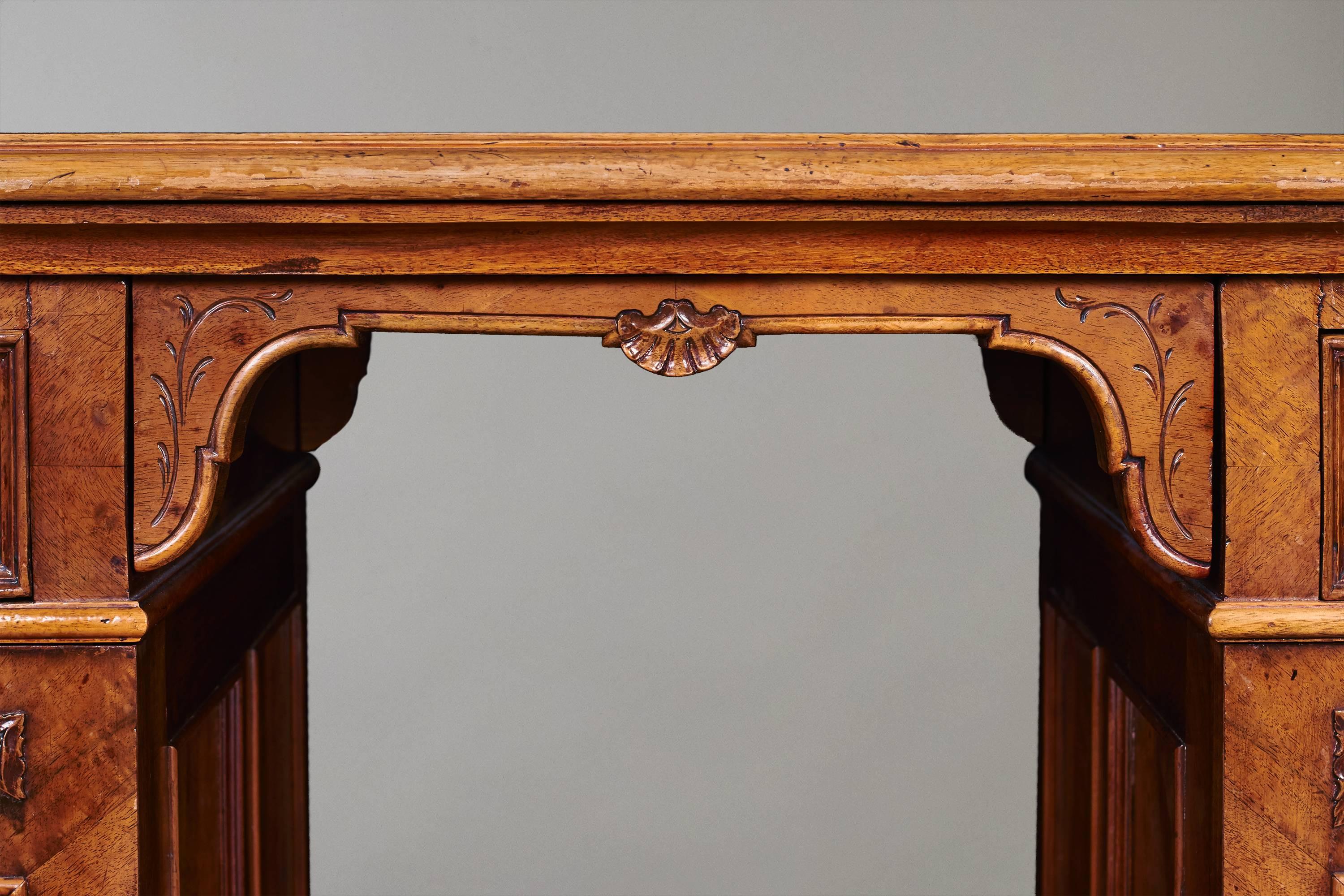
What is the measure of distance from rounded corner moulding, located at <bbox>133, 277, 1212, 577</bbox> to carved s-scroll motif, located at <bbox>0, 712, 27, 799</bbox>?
18cm

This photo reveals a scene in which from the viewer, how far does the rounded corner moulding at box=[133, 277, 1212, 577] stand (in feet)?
4.02

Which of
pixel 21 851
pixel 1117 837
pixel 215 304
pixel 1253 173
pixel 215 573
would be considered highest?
pixel 1253 173

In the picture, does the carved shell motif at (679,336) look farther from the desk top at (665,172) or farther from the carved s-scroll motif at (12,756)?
the carved s-scroll motif at (12,756)

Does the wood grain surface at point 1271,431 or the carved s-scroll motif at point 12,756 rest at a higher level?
the wood grain surface at point 1271,431

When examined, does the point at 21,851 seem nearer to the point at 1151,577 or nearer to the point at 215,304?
the point at 215,304

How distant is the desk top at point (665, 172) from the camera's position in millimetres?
1152

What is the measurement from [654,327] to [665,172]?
0.14 metres

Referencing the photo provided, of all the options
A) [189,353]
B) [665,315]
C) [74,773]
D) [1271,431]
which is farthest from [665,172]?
[74,773]

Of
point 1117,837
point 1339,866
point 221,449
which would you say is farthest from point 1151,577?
point 221,449

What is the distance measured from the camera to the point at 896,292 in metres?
1.23

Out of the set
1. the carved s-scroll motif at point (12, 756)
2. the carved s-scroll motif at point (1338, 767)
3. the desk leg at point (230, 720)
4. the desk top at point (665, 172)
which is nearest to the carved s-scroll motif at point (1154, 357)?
the desk top at point (665, 172)

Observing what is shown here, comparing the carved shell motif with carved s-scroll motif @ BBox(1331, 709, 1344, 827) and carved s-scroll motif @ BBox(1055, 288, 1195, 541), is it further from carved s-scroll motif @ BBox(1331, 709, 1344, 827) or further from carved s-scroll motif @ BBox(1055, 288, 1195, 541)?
carved s-scroll motif @ BBox(1331, 709, 1344, 827)

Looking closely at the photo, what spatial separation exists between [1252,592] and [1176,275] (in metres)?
0.29

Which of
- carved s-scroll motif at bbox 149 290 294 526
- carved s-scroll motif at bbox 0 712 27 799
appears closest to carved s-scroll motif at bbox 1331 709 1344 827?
carved s-scroll motif at bbox 149 290 294 526
